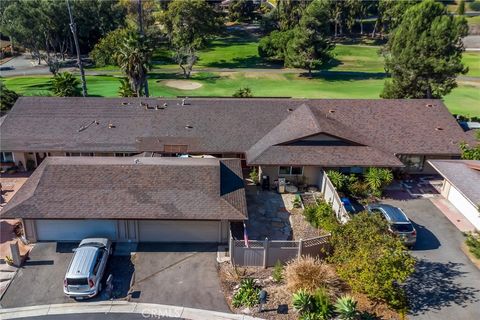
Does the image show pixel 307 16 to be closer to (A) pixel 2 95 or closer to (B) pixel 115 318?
(A) pixel 2 95

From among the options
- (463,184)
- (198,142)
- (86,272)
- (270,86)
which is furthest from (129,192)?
(270,86)

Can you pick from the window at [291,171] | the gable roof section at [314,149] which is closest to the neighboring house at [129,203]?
the gable roof section at [314,149]

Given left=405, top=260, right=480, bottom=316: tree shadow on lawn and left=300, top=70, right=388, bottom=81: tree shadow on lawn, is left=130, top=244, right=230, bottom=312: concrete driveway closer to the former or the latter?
left=405, top=260, right=480, bottom=316: tree shadow on lawn

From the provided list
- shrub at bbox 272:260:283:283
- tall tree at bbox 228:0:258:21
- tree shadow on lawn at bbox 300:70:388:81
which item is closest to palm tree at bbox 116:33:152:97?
shrub at bbox 272:260:283:283

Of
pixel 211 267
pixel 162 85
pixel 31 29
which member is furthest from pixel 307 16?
pixel 211 267

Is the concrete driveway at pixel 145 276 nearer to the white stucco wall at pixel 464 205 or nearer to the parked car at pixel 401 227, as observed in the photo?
the parked car at pixel 401 227

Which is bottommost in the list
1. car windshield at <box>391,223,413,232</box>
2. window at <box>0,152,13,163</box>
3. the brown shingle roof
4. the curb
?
the curb
